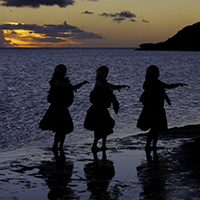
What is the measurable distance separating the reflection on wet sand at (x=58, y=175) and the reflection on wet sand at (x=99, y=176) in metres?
0.32

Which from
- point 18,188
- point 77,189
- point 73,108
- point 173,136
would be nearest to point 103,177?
point 77,189

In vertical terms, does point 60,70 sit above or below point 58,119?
above

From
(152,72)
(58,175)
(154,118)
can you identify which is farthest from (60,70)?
(58,175)

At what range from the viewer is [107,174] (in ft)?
24.5

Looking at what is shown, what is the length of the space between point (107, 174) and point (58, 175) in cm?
84

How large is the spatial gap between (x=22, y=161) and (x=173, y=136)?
4717 millimetres

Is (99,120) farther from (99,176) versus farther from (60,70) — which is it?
(99,176)

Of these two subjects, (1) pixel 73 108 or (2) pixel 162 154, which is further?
(1) pixel 73 108

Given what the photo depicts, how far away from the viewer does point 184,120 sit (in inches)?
678

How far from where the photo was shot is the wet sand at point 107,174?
624cm

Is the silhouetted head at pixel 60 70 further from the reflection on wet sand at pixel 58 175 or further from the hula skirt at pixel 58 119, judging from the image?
the reflection on wet sand at pixel 58 175

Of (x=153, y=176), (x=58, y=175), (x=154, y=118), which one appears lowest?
(x=58, y=175)

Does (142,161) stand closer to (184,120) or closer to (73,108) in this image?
(184,120)

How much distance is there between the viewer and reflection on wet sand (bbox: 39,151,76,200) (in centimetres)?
622
